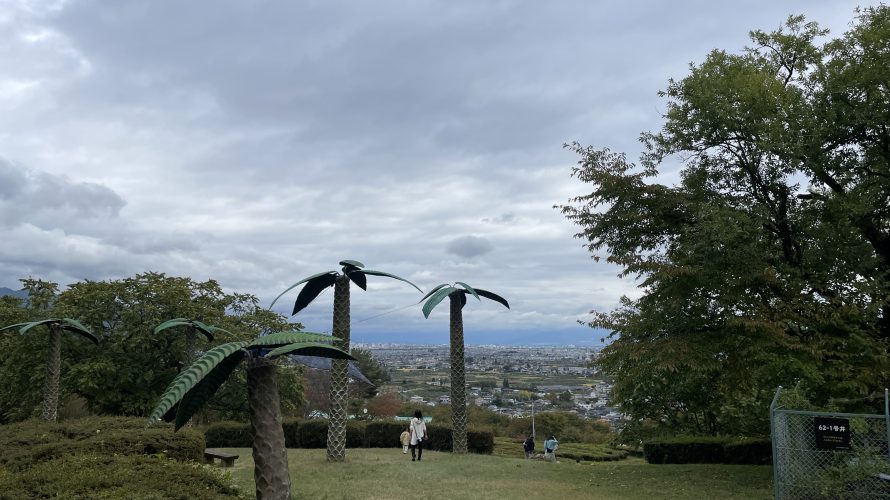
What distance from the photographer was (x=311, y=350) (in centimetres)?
803

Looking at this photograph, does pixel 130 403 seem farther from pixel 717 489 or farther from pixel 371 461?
pixel 717 489

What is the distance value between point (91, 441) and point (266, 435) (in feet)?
18.7

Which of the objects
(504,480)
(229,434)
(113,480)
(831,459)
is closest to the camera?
(113,480)

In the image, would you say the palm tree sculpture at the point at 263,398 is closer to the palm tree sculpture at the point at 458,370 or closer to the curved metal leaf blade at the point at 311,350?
the curved metal leaf blade at the point at 311,350

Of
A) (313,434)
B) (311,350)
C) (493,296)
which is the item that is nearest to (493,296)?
(493,296)

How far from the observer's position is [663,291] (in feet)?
51.0

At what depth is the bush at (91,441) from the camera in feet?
35.8

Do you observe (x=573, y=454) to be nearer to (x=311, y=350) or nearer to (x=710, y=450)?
(x=710, y=450)

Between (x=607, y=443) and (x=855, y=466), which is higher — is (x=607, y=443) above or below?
below

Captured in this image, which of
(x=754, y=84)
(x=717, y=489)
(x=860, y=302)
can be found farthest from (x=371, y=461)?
(x=754, y=84)

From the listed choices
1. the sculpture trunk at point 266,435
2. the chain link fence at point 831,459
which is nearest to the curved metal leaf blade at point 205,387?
the sculpture trunk at point 266,435

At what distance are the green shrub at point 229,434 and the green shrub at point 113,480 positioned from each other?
55.0ft

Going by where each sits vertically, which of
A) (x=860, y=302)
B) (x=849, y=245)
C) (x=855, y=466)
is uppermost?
(x=849, y=245)

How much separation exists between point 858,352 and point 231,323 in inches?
1006
